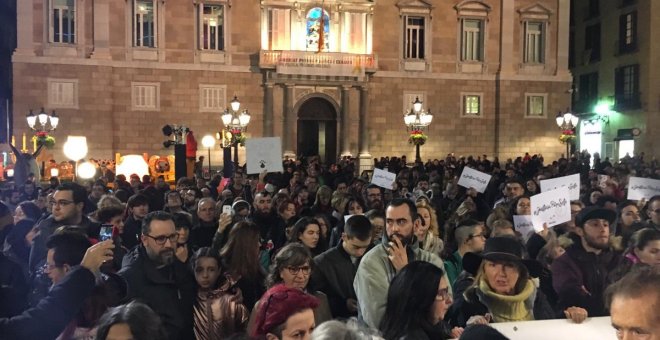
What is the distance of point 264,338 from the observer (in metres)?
3.31

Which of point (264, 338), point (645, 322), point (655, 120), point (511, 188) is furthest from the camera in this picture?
point (655, 120)

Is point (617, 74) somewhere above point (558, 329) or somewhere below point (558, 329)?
above

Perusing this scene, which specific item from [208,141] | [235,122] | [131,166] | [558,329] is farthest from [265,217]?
[208,141]

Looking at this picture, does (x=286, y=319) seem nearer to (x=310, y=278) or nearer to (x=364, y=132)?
(x=310, y=278)

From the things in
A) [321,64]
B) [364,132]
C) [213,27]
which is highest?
[213,27]

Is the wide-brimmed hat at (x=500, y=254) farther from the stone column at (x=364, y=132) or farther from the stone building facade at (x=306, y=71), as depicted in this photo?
the stone column at (x=364, y=132)

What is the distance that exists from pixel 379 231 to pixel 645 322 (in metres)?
Answer: 4.92

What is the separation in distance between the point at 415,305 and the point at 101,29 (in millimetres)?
27498

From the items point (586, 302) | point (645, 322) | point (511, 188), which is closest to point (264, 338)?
point (645, 322)

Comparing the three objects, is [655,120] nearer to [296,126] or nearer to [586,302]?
[296,126]

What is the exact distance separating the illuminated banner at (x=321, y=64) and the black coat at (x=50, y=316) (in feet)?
85.7

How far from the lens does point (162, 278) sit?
488cm

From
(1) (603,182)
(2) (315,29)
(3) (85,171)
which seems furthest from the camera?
(2) (315,29)

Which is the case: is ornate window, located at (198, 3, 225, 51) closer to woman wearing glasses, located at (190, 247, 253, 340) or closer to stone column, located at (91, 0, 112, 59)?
stone column, located at (91, 0, 112, 59)
